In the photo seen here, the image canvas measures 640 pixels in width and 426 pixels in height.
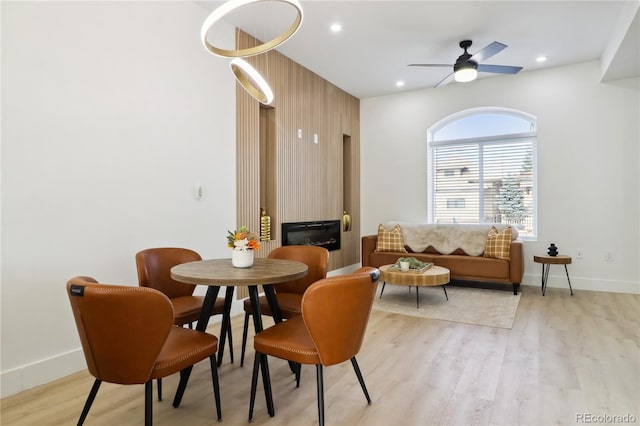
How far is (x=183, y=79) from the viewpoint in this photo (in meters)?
3.47

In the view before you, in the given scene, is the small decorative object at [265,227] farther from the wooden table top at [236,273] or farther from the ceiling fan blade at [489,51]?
the ceiling fan blade at [489,51]

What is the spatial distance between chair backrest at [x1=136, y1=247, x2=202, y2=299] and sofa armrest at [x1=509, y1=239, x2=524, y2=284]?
13.1ft

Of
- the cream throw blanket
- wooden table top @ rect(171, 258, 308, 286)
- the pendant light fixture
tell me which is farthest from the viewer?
the cream throw blanket

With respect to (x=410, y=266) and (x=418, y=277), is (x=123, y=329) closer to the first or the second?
(x=418, y=277)

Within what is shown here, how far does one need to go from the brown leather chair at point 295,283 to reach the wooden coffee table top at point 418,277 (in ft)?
5.61

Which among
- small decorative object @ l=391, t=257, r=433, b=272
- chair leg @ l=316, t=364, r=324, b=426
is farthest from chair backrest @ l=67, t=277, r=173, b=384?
small decorative object @ l=391, t=257, r=433, b=272

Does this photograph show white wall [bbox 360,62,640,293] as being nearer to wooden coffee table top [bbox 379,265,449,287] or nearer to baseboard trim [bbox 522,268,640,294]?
baseboard trim [bbox 522,268,640,294]

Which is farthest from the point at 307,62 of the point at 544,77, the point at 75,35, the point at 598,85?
the point at 598,85

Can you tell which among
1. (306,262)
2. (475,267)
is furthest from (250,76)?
(475,267)

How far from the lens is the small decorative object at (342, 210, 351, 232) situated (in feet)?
20.9

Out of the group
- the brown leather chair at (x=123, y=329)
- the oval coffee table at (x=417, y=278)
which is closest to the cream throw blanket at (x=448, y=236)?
the oval coffee table at (x=417, y=278)

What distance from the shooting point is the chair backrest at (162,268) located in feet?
8.53

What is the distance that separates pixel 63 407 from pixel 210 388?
817 mm

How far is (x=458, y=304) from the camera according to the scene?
4.40 meters
